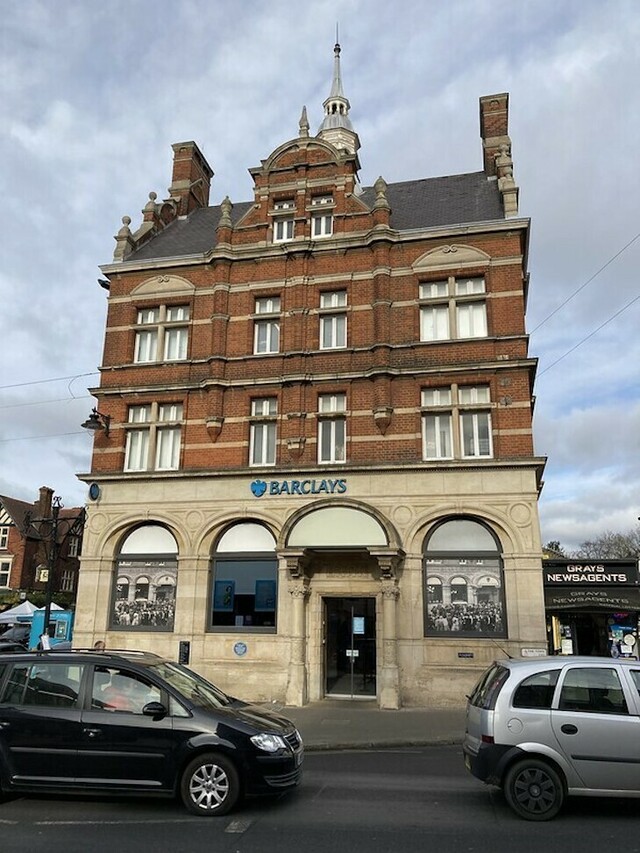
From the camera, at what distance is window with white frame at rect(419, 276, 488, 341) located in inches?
730

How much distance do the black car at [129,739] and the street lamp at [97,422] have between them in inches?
439

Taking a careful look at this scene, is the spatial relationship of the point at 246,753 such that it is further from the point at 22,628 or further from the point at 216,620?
the point at 22,628

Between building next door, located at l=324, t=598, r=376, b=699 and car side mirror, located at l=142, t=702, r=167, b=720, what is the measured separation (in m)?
10.5

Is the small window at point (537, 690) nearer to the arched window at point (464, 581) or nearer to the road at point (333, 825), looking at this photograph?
the road at point (333, 825)

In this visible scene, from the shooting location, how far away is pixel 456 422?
58.2 ft

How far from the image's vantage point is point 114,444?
19953 millimetres

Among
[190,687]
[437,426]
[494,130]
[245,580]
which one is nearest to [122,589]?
[245,580]

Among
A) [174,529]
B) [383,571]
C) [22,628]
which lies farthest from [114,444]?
[22,628]

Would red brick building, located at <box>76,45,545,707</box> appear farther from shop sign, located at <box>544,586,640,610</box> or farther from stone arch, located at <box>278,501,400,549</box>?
shop sign, located at <box>544,586,640,610</box>

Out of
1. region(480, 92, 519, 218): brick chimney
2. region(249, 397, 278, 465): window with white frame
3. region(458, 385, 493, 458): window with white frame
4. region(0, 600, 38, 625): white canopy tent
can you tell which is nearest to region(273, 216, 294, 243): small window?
region(249, 397, 278, 465): window with white frame

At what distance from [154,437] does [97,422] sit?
185cm

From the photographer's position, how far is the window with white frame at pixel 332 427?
1844 cm

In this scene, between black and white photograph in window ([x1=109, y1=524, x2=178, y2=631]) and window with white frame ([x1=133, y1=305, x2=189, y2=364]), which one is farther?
window with white frame ([x1=133, y1=305, x2=189, y2=364])

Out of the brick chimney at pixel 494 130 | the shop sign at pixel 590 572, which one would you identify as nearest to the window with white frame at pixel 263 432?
the shop sign at pixel 590 572
